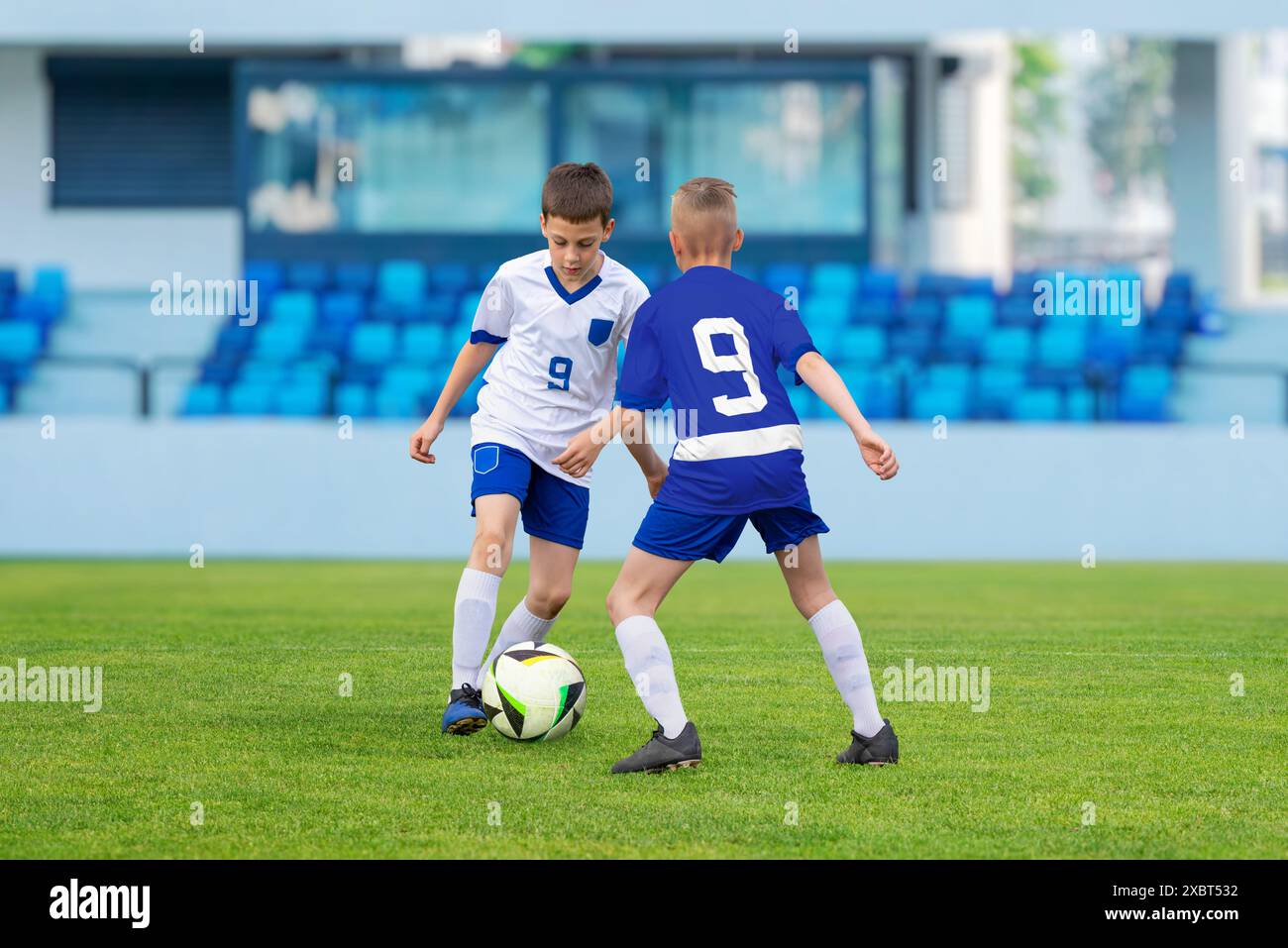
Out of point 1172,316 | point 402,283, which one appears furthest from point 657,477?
point 1172,316

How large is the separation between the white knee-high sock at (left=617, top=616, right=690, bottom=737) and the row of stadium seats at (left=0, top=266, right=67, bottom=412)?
47.7 feet

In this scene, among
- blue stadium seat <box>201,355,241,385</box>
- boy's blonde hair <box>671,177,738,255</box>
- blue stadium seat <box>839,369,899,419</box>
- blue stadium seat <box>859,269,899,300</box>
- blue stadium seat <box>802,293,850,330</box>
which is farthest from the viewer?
blue stadium seat <box>859,269,899,300</box>

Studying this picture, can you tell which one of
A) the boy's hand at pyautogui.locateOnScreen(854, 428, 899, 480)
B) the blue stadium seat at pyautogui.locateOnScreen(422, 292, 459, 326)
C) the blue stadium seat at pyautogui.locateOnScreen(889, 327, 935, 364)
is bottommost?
the boy's hand at pyautogui.locateOnScreen(854, 428, 899, 480)

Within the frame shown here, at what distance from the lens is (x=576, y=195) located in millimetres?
6219

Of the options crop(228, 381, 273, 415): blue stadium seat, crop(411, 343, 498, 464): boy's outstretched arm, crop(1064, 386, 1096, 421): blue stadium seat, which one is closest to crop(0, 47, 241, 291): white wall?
crop(228, 381, 273, 415): blue stadium seat

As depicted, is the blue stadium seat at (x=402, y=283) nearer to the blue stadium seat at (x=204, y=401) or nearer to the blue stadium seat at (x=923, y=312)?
the blue stadium seat at (x=204, y=401)

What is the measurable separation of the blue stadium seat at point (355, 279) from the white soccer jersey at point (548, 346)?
1387cm

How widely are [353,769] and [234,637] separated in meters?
3.96

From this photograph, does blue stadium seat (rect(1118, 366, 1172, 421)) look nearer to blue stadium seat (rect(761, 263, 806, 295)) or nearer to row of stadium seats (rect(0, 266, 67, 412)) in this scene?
blue stadium seat (rect(761, 263, 806, 295))

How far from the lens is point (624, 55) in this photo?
25.6 meters

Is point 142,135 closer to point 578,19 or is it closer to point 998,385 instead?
point 578,19

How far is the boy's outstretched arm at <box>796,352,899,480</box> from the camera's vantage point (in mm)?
5336

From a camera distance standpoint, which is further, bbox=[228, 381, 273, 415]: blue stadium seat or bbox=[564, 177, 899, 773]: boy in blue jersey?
bbox=[228, 381, 273, 415]: blue stadium seat

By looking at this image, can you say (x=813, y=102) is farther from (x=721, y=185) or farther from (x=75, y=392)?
(x=721, y=185)
